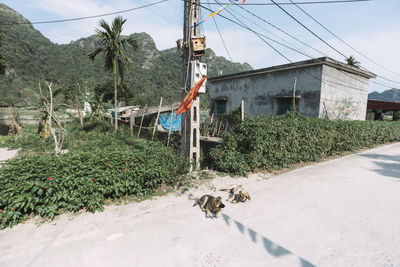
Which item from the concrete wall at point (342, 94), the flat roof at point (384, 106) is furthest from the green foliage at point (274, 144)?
the flat roof at point (384, 106)

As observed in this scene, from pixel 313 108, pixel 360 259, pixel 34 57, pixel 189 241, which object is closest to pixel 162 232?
pixel 189 241

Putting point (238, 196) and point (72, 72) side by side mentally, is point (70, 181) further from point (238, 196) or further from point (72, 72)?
point (72, 72)

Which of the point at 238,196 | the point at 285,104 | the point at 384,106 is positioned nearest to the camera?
the point at 238,196

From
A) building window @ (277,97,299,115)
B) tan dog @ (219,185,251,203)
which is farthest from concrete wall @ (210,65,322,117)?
tan dog @ (219,185,251,203)

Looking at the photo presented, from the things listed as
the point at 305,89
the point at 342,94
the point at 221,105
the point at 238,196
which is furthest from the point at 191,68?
the point at 342,94

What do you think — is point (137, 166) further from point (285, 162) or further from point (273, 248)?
point (285, 162)

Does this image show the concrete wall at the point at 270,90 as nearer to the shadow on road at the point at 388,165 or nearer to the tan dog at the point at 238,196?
the shadow on road at the point at 388,165

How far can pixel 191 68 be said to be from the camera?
588 cm

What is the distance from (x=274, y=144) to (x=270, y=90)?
733 cm

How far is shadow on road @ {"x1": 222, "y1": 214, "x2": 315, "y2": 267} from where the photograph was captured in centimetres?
297

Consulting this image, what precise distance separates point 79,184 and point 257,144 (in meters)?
4.93

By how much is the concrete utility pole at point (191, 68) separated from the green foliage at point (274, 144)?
877 mm

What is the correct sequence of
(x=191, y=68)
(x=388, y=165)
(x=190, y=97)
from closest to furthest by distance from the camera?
(x=190, y=97) → (x=191, y=68) → (x=388, y=165)

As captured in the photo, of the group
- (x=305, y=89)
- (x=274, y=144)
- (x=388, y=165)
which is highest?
(x=305, y=89)
